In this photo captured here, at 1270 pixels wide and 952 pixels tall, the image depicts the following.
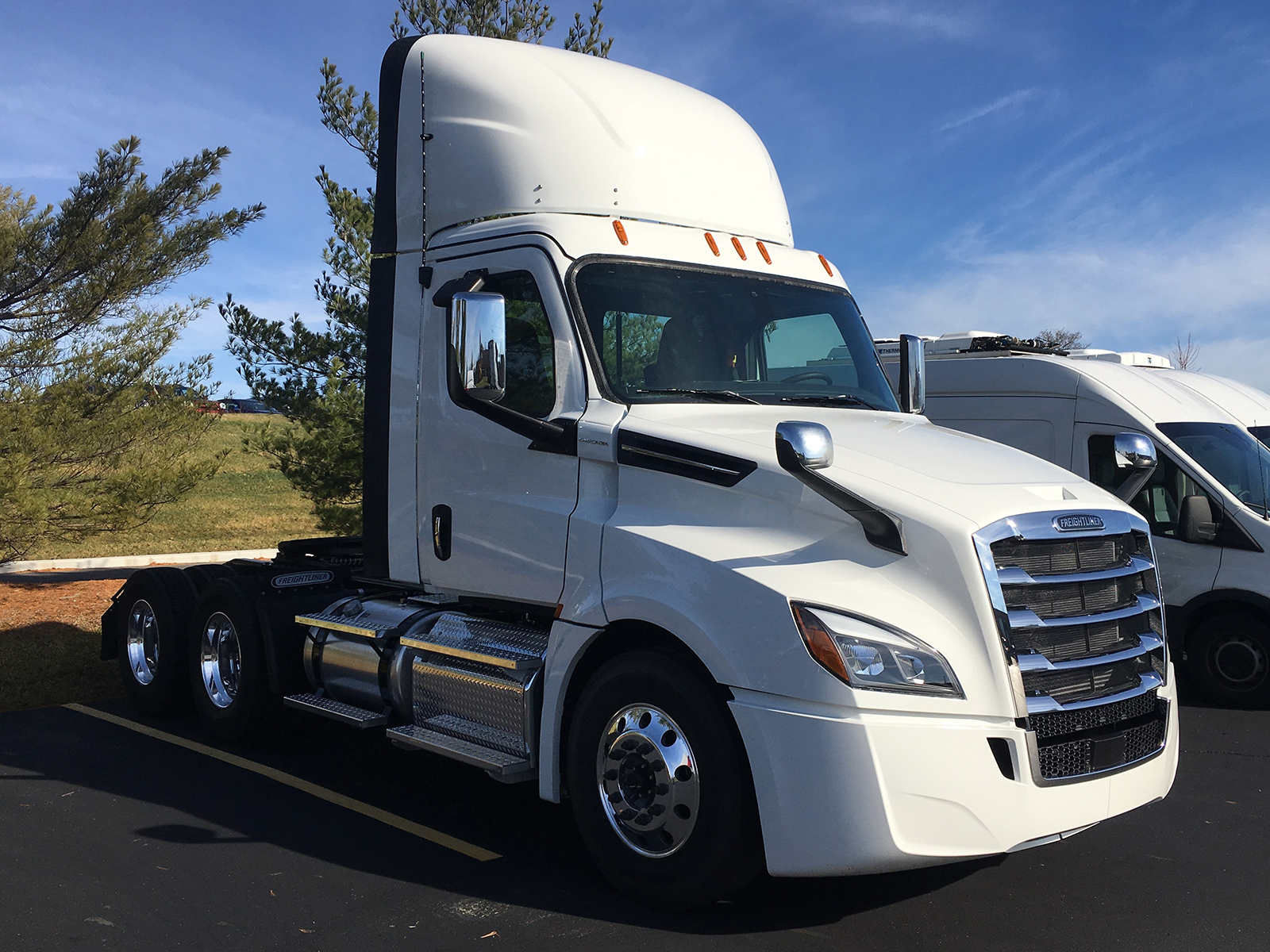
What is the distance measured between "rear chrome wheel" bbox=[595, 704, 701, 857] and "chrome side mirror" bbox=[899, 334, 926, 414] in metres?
2.75

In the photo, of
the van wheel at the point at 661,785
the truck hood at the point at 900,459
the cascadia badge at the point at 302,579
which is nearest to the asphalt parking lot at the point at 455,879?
the van wheel at the point at 661,785

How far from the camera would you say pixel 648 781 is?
4.58 meters

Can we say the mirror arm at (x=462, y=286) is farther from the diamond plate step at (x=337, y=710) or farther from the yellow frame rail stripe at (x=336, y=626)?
the diamond plate step at (x=337, y=710)

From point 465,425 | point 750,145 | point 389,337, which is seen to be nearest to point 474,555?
point 465,425

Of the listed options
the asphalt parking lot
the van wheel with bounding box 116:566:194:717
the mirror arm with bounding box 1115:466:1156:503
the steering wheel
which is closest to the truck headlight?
the asphalt parking lot

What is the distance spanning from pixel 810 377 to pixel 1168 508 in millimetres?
5107

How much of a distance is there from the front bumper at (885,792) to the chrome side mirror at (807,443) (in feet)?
2.93

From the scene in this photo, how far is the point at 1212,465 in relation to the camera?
9312mm

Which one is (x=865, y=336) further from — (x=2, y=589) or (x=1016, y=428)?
(x=2, y=589)

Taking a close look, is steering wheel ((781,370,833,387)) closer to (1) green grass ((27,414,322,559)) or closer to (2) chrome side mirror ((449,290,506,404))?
(2) chrome side mirror ((449,290,506,404))

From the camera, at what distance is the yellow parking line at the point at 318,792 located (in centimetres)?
540

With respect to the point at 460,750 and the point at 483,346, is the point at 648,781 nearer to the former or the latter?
the point at 460,750

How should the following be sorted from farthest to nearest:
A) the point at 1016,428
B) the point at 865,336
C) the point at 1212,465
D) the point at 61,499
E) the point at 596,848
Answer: the point at 61,499
the point at 1016,428
the point at 1212,465
the point at 865,336
the point at 596,848

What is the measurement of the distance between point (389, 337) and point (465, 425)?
0.93 metres
